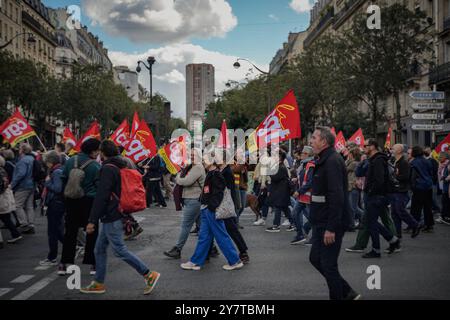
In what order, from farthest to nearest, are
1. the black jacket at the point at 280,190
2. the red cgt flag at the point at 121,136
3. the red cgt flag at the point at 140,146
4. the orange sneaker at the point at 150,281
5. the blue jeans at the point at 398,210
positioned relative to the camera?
the red cgt flag at the point at 121,136
the red cgt flag at the point at 140,146
the black jacket at the point at 280,190
the blue jeans at the point at 398,210
the orange sneaker at the point at 150,281

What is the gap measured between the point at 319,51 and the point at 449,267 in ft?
124

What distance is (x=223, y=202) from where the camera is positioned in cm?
834

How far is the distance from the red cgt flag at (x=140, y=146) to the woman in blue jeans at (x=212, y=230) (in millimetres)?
7111

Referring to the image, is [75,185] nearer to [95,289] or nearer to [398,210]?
[95,289]

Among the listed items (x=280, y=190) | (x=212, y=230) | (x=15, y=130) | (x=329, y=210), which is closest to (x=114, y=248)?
(x=212, y=230)

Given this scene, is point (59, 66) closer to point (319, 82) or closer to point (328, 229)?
point (319, 82)

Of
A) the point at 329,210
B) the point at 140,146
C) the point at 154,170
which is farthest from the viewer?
the point at 154,170

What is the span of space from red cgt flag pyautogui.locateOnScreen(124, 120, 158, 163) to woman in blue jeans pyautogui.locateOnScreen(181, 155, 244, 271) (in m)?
7.11

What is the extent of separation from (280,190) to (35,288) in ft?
20.3

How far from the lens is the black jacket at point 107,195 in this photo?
257 inches

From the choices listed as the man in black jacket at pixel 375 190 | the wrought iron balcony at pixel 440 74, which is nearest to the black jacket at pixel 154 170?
the man in black jacket at pixel 375 190

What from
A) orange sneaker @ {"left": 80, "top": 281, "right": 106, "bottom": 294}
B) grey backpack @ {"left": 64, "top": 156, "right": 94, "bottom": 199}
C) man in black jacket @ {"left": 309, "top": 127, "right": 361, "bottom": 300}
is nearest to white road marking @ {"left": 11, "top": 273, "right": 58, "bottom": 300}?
orange sneaker @ {"left": 80, "top": 281, "right": 106, "bottom": 294}

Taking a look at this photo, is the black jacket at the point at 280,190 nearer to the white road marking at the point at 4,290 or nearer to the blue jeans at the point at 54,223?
the blue jeans at the point at 54,223

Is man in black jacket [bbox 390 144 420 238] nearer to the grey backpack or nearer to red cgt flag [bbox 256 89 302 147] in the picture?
red cgt flag [bbox 256 89 302 147]
